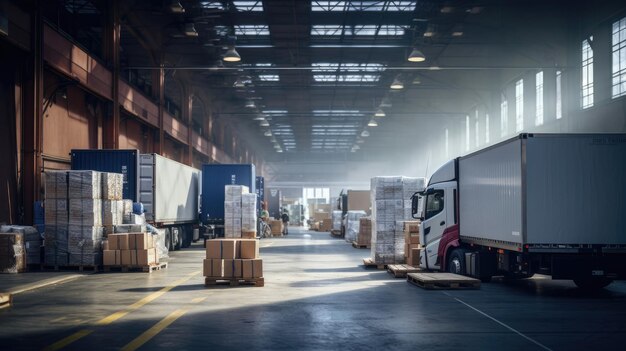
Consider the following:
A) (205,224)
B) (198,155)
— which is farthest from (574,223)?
(198,155)

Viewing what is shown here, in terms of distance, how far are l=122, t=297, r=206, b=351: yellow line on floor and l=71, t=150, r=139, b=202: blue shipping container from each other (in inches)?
504

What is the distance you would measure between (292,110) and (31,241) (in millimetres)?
33437

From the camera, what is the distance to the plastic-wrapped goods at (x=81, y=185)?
689 inches

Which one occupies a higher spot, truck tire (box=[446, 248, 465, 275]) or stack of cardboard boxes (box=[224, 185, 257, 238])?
stack of cardboard boxes (box=[224, 185, 257, 238])

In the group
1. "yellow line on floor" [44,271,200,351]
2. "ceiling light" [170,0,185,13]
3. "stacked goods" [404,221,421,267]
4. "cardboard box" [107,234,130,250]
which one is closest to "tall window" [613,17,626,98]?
"stacked goods" [404,221,421,267]

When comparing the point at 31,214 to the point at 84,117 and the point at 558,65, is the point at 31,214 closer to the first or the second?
the point at 84,117

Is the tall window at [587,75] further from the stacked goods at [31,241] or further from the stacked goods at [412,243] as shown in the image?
the stacked goods at [31,241]

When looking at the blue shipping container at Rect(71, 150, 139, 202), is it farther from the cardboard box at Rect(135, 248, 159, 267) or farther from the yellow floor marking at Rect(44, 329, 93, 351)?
the yellow floor marking at Rect(44, 329, 93, 351)

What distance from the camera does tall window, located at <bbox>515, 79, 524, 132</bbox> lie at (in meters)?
35.2

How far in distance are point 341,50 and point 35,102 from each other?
1646cm

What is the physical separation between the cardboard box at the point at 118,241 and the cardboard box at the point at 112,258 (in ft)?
0.42

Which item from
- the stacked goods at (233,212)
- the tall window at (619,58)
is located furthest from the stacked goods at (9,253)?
the tall window at (619,58)

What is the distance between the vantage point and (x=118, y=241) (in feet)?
57.7

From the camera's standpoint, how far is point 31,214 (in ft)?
62.3
